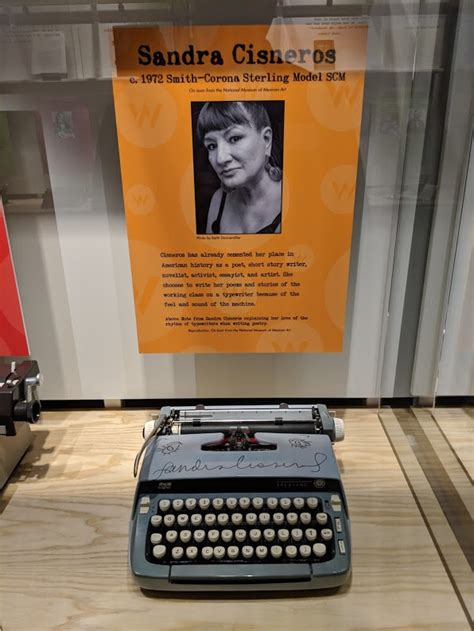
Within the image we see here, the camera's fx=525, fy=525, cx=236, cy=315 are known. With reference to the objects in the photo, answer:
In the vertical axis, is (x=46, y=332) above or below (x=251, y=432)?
above

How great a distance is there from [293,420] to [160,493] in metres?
0.26

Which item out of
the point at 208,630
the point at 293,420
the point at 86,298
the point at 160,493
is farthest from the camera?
the point at 86,298

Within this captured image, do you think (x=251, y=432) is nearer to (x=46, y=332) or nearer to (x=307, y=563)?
(x=307, y=563)

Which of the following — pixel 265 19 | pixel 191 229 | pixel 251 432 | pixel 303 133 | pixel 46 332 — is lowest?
pixel 251 432

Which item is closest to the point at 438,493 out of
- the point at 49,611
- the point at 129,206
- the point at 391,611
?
the point at 391,611

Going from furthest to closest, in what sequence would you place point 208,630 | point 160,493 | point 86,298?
point 86,298
point 160,493
point 208,630

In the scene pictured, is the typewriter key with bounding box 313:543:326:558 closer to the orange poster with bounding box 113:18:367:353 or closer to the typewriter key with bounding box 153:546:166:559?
the typewriter key with bounding box 153:546:166:559

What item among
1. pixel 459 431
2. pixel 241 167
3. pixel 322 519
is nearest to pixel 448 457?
pixel 459 431

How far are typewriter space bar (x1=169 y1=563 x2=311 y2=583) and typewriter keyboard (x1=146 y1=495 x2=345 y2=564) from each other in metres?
0.01

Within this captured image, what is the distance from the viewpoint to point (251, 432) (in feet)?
2.92

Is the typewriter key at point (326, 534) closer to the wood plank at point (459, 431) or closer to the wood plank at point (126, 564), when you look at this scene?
the wood plank at point (126, 564)
